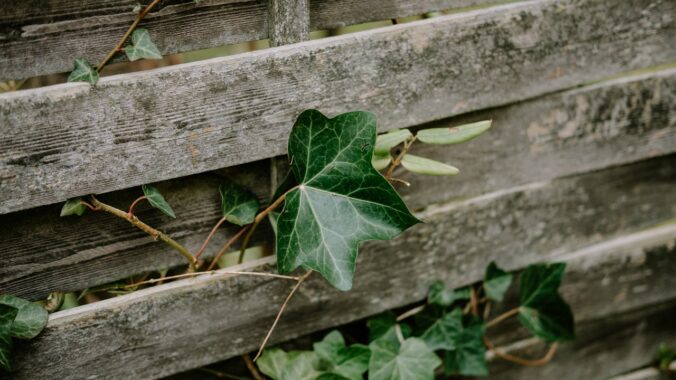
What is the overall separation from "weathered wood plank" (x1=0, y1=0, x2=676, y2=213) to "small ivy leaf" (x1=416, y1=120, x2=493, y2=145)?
0.27 ft

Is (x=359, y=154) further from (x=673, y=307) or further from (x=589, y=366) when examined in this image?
(x=673, y=307)

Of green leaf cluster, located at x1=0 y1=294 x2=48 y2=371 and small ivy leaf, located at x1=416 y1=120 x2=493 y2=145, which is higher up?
small ivy leaf, located at x1=416 y1=120 x2=493 y2=145

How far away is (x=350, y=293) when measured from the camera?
1267 millimetres

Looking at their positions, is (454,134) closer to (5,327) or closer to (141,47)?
(141,47)

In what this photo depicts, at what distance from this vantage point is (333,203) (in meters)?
1.01

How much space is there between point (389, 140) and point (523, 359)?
35.3 inches

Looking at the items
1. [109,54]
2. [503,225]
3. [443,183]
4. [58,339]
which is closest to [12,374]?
[58,339]

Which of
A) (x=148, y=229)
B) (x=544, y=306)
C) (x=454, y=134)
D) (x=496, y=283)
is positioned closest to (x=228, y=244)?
(x=148, y=229)

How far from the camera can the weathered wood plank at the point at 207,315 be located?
1035 millimetres

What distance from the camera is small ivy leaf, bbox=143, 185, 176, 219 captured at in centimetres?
99

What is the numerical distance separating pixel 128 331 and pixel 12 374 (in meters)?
0.22

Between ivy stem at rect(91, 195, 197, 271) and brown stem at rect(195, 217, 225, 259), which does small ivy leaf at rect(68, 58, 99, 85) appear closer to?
ivy stem at rect(91, 195, 197, 271)

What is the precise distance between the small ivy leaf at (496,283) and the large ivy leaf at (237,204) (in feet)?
2.05

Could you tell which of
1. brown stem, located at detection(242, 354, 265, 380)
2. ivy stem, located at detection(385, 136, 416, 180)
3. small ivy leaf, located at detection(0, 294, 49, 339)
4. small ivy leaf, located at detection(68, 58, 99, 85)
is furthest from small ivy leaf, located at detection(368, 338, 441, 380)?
small ivy leaf, located at detection(68, 58, 99, 85)
